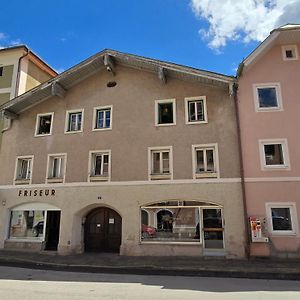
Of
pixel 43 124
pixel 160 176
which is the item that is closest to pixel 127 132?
pixel 160 176

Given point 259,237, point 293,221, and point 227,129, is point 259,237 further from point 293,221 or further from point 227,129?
point 227,129

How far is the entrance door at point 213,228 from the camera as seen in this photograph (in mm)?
13438

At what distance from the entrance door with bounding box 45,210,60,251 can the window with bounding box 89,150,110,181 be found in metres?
2.99

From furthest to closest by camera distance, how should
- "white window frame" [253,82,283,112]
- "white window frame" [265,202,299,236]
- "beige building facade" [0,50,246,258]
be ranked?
"white window frame" [253,82,283,112]
"beige building facade" [0,50,246,258]
"white window frame" [265,202,299,236]

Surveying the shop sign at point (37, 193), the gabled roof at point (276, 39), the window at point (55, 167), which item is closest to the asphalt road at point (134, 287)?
the shop sign at point (37, 193)

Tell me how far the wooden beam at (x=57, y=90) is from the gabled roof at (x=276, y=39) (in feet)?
33.3

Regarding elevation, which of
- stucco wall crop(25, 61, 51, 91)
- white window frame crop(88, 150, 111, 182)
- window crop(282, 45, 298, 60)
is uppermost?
stucco wall crop(25, 61, 51, 91)

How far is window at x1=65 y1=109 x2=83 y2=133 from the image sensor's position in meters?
16.7

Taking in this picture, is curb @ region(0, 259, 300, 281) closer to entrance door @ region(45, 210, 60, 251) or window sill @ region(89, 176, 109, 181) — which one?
entrance door @ region(45, 210, 60, 251)

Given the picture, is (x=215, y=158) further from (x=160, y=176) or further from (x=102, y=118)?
(x=102, y=118)

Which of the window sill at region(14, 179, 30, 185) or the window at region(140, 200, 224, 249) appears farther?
the window sill at region(14, 179, 30, 185)

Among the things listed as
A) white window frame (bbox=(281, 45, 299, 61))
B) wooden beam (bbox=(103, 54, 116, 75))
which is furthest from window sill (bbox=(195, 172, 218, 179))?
wooden beam (bbox=(103, 54, 116, 75))

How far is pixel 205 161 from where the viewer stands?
1443 centimetres

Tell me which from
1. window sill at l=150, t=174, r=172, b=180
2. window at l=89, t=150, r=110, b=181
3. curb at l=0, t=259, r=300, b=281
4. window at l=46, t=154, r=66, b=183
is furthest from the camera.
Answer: window at l=46, t=154, r=66, b=183
